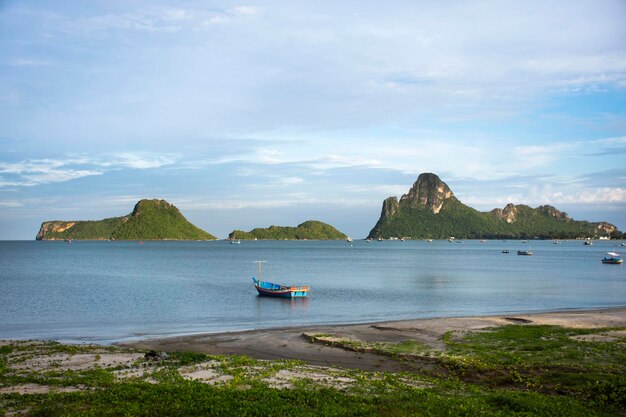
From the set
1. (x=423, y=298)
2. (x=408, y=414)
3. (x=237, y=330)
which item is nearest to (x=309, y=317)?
(x=237, y=330)

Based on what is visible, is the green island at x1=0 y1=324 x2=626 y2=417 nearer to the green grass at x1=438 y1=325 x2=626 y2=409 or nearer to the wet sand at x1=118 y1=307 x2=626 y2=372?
the green grass at x1=438 y1=325 x2=626 y2=409

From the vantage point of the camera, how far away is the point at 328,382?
17531 mm

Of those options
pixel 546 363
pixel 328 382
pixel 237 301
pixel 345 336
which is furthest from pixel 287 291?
pixel 328 382

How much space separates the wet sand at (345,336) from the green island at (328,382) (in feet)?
4.62

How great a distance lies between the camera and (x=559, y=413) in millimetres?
14070

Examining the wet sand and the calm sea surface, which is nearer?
the wet sand

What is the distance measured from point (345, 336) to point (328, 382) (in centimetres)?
1226

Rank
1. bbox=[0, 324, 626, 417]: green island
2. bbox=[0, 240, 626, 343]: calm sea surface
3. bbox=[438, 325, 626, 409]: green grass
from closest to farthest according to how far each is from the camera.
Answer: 1. bbox=[0, 324, 626, 417]: green island
2. bbox=[438, 325, 626, 409]: green grass
3. bbox=[0, 240, 626, 343]: calm sea surface

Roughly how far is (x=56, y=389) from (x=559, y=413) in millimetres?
14601

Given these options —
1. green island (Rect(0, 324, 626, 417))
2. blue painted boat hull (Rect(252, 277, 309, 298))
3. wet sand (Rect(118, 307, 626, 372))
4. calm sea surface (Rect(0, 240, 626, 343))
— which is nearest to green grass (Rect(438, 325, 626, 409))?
green island (Rect(0, 324, 626, 417))

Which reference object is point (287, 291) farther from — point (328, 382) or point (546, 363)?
point (328, 382)

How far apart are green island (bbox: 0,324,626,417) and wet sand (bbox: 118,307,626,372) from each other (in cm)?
141

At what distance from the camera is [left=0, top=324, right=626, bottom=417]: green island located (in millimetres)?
14000

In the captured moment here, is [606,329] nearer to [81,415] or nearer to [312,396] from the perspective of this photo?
[312,396]
